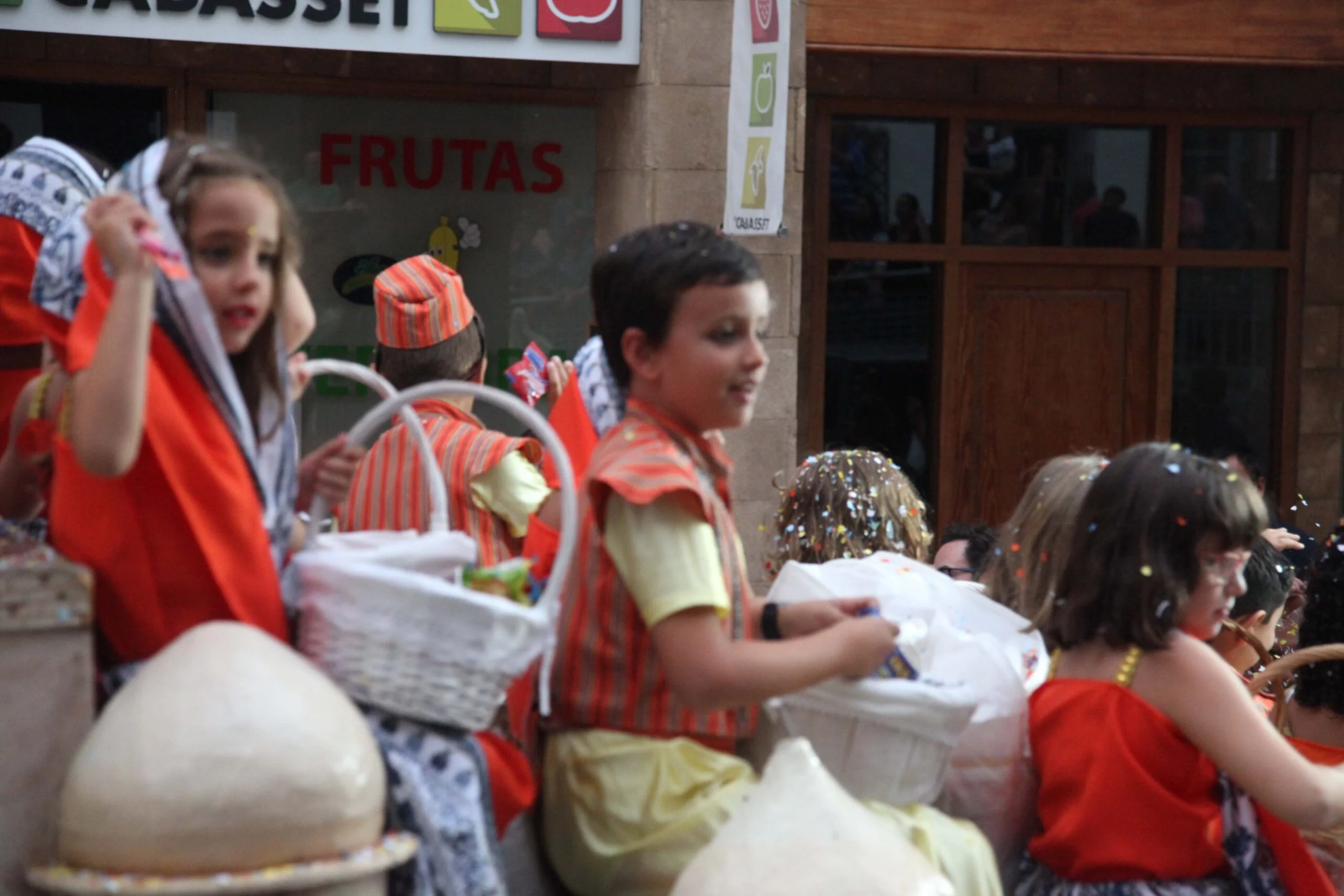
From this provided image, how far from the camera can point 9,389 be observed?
3.21 metres

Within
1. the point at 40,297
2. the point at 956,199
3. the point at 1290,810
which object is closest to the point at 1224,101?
the point at 956,199

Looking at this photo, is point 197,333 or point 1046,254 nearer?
point 197,333

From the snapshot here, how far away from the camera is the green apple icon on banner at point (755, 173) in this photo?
6.90m

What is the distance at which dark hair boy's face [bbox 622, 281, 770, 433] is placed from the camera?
232cm

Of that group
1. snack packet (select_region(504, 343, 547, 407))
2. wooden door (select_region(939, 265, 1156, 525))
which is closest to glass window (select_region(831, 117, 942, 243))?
wooden door (select_region(939, 265, 1156, 525))

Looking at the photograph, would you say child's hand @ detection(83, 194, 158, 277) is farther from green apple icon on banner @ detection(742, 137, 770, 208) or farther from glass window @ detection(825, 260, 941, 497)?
glass window @ detection(825, 260, 941, 497)

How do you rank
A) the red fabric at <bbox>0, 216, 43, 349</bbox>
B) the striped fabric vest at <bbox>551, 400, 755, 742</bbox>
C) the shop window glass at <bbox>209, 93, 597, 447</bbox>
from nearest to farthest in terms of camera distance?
the striped fabric vest at <bbox>551, 400, 755, 742</bbox> → the red fabric at <bbox>0, 216, 43, 349</bbox> → the shop window glass at <bbox>209, 93, 597, 447</bbox>

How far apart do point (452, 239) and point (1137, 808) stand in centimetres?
577

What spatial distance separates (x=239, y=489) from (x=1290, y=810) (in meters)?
1.57

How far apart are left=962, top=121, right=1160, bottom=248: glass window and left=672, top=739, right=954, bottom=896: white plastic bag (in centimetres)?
694

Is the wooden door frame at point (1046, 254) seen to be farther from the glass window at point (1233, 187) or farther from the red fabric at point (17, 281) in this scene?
the red fabric at point (17, 281)

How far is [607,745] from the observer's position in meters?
2.32

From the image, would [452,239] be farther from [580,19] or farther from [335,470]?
[335,470]

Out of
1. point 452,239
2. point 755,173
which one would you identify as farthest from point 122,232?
point 452,239
